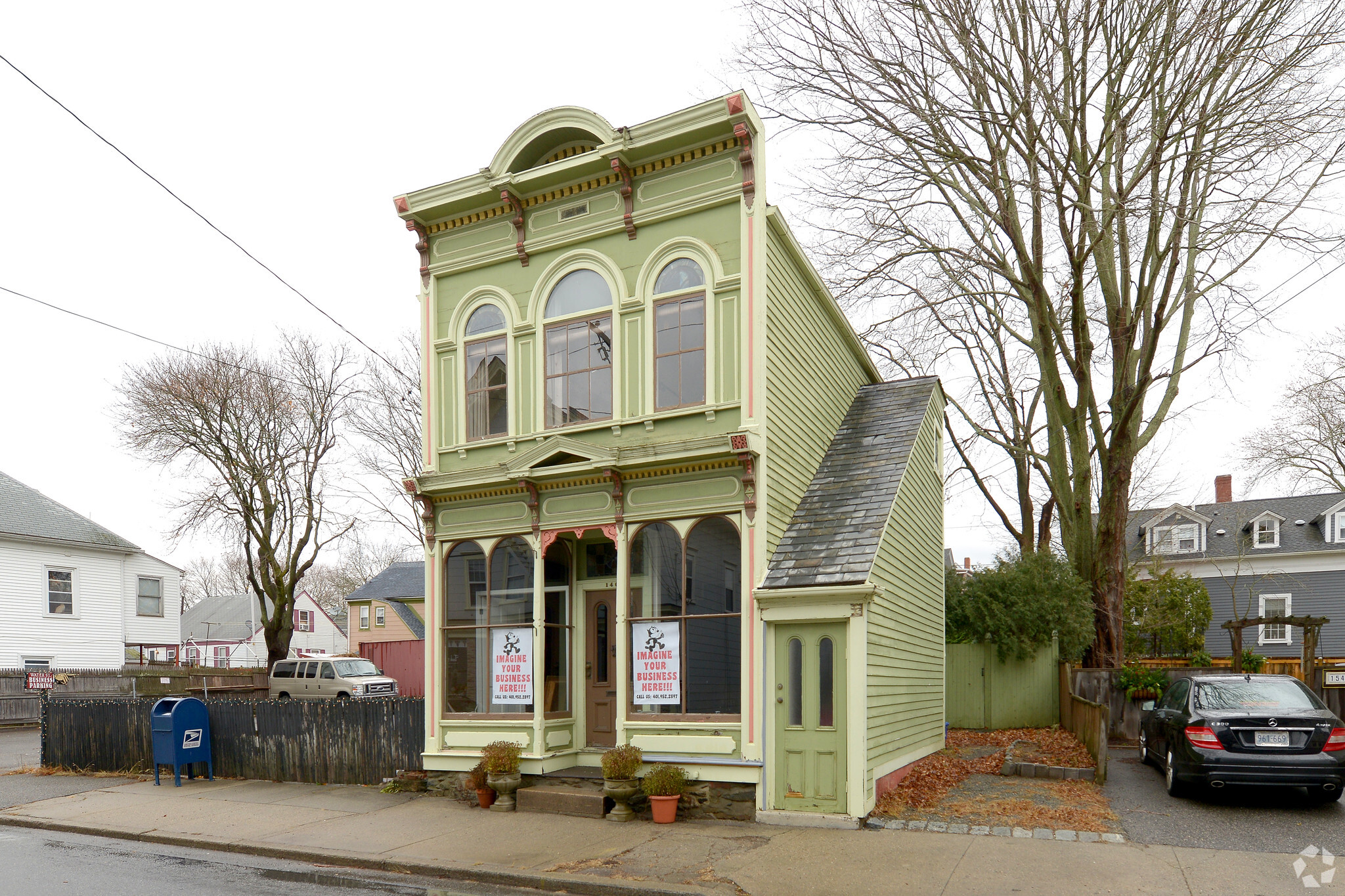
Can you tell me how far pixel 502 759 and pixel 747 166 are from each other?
25.5 feet

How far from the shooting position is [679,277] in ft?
39.4

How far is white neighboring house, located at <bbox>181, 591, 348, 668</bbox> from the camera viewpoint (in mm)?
68438

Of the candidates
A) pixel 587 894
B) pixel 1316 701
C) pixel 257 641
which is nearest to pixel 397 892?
pixel 587 894

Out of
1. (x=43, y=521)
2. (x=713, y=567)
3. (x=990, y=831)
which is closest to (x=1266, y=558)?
(x=990, y=831)

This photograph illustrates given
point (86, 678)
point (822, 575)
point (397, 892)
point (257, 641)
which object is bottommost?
point (257, 641)

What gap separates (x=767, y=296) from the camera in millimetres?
11641

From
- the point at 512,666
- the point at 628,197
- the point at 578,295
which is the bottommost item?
the point at 512,666

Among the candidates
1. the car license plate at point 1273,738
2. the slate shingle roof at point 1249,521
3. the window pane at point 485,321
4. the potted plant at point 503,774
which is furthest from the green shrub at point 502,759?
the slate shingle roof at point 1249,521

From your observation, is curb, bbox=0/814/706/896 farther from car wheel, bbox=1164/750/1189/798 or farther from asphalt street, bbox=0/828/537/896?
car wheel, bbox=1164/750/1189/798

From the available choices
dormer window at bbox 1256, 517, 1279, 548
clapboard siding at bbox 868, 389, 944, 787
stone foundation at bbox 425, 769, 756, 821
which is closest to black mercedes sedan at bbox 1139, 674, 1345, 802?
clapboard siding at bbox 868, 389, 944, 787

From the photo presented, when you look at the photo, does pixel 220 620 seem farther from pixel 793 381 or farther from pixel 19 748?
pixel 793 381

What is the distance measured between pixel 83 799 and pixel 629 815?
8480 millimetres

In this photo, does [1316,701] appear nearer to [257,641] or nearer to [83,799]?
[83,799]

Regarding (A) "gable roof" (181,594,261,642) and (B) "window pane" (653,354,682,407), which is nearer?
(B) "window pane" (653,354,682,407)
